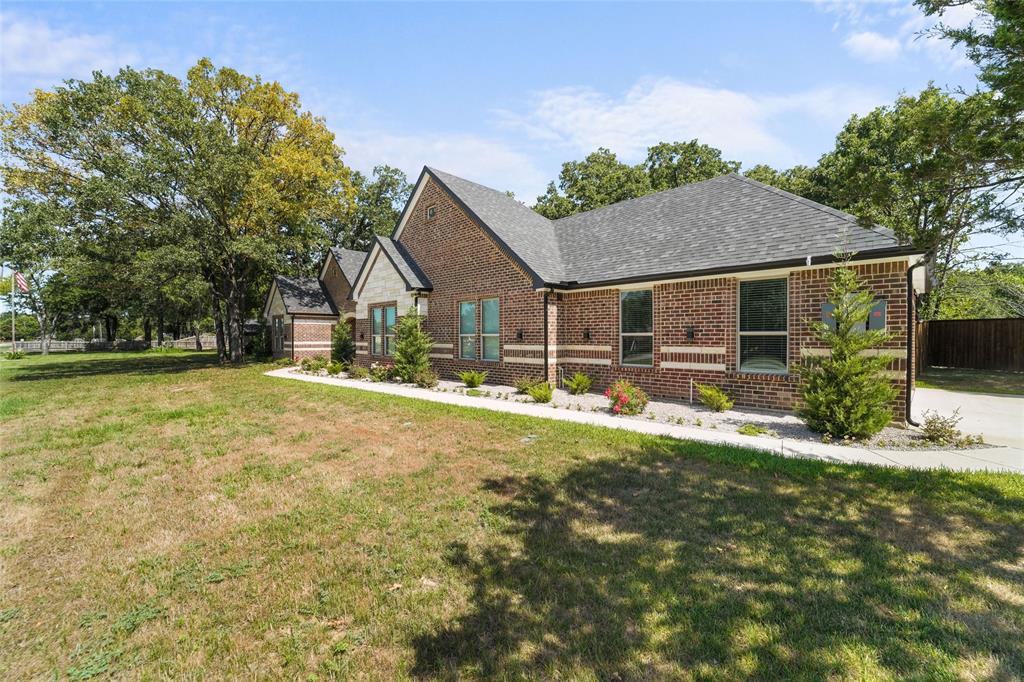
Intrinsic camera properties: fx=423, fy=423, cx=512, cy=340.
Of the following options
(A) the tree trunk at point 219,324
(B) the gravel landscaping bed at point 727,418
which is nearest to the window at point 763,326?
(B) the gravel landscaping bed at point 727,418

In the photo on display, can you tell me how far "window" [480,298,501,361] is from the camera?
14991 millimetres

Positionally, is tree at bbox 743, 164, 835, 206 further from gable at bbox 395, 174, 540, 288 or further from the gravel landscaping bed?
gable at bbox 395, 174, 540, 288

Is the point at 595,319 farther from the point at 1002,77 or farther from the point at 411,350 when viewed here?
the point at 1002,77

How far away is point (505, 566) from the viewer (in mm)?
3500

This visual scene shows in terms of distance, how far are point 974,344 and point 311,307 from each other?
35.8m

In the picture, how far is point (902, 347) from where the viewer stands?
828 centimetres

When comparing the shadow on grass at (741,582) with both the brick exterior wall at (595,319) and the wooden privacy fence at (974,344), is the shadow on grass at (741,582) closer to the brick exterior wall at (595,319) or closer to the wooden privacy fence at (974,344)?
the brick exterior wall at (595,319)

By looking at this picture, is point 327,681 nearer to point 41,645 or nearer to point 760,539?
point 41,645

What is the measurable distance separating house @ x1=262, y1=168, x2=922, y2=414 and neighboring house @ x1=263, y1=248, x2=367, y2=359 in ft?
28.8

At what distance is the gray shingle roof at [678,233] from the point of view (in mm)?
9625

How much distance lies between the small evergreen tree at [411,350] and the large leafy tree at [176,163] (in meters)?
11.0

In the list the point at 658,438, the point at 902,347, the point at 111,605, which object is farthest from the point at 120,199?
the point at 902,347

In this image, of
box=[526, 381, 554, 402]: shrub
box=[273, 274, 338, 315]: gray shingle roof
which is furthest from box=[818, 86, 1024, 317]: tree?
box=[273, 274, 338, 315]: gray shingle roof

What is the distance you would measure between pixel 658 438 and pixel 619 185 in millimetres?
28021
